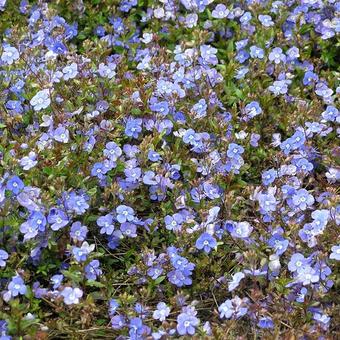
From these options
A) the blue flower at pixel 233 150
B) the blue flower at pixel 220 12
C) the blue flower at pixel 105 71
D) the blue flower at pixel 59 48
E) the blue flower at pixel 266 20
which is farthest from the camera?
the blue flower at pixel 220 12

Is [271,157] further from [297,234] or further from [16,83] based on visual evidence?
[16,83]

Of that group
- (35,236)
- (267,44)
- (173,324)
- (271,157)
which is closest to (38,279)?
(35,236)

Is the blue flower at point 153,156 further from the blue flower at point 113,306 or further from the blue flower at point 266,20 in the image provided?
the blue flower at point 266,20

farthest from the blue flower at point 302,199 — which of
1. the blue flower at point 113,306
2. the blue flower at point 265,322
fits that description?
the blue flower at point 113,306

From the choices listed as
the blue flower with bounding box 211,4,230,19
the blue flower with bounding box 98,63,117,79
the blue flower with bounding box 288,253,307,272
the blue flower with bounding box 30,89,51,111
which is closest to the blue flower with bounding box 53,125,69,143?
the blue flower with bounding box 30,89,51,111

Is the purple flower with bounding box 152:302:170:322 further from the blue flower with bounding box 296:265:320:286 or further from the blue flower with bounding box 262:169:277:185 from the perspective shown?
the blue flower with bounding box 262:169:277:185

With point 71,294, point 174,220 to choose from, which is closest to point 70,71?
point 174,220
